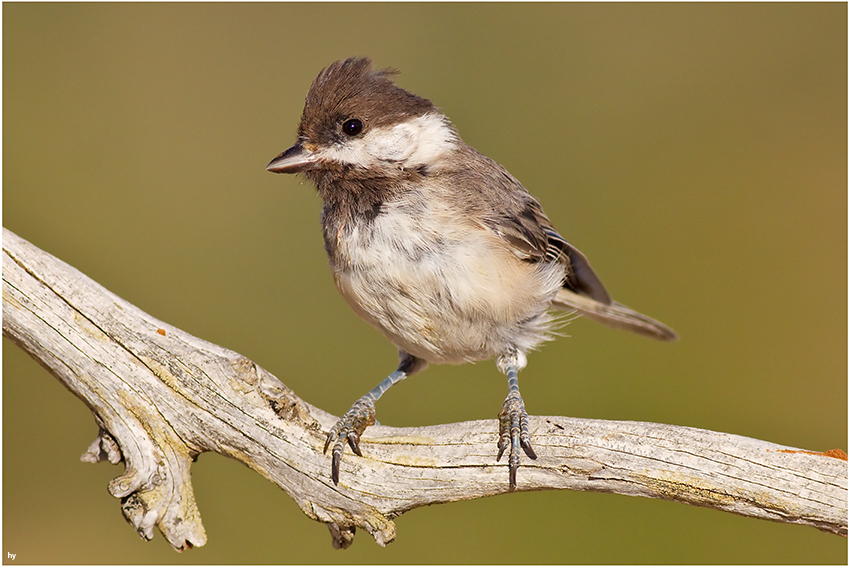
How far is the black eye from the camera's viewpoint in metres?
2.07

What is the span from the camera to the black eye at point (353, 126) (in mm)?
2066

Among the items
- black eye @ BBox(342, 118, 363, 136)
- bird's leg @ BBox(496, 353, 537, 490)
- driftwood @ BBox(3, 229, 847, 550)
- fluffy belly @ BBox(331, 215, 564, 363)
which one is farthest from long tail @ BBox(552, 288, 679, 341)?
black eye @ BBox(342, 118, 363, 136)

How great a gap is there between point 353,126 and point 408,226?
37 cm

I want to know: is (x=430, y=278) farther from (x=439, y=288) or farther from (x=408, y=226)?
(x=408, y=226)

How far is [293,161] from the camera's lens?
2.06m

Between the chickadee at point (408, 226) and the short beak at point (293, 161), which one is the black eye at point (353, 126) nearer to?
the chickadee at point (408, 226)

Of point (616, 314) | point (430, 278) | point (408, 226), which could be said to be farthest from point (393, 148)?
point (616, 314)

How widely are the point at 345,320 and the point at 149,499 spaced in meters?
1.95

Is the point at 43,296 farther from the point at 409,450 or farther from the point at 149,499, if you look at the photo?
the point at 409,450

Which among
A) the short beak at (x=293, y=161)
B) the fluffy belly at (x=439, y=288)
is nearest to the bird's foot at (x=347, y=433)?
the fluffy belly at (x=439, y=288)

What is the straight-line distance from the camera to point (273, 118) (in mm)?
4023

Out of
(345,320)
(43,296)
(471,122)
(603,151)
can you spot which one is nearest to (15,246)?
(43,296)

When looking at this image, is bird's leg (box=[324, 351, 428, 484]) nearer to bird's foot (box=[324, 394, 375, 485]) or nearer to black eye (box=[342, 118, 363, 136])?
bird's foot (box=[324, 394, 375, 485])

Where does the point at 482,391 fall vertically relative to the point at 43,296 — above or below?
above
